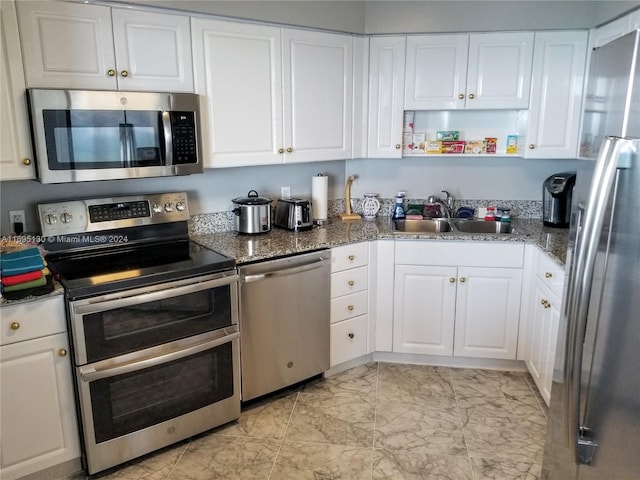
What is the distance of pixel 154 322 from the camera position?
224 cm

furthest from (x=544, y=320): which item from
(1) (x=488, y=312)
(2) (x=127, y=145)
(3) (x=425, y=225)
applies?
(2) (x=127, y=145)

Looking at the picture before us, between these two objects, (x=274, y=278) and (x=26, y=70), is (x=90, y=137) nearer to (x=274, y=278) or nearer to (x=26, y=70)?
(x=26, y=70)

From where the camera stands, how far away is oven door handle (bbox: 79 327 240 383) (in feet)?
6.88

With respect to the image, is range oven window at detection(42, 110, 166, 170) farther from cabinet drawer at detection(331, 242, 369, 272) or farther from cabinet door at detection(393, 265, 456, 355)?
cabinet door at detection(393, 265, 456, 355)

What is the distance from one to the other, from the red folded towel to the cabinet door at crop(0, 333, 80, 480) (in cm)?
25

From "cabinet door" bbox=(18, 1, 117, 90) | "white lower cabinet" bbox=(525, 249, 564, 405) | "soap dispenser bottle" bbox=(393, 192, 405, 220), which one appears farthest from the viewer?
"soap dispenser bottle" bbox=(393, 192, 405, 220)

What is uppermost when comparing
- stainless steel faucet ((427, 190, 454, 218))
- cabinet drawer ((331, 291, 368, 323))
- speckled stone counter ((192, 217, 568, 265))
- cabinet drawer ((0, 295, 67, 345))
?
stainless steel faucet ((427, 190, 454, 218))

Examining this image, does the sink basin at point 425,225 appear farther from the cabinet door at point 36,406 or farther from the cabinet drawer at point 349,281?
the cabinet door at point 36,406

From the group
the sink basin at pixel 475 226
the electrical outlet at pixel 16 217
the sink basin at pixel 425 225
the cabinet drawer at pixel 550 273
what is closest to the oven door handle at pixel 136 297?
the electrical outlet at pixel 16 217

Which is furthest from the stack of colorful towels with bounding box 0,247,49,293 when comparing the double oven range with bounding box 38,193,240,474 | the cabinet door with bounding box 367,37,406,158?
the cabinet door with bounding box 367,37,406,158

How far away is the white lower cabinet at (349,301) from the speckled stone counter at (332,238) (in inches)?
4.0

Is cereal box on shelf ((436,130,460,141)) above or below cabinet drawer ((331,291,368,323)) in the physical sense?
above

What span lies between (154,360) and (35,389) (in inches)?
18.7

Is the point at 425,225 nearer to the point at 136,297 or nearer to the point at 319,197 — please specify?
the point at 319,197
